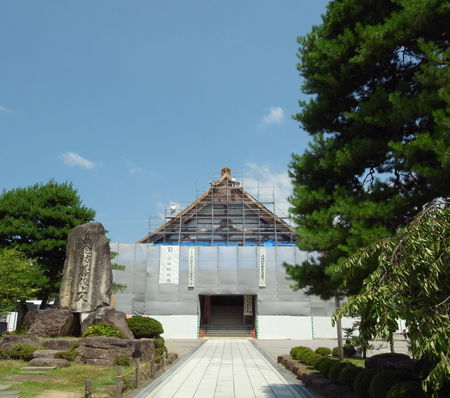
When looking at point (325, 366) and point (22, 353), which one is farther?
point (22, 353)

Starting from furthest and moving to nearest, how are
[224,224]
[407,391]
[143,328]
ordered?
[224,224] → [143,328] → [407,391]

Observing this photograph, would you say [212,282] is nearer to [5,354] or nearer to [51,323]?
[51,323]

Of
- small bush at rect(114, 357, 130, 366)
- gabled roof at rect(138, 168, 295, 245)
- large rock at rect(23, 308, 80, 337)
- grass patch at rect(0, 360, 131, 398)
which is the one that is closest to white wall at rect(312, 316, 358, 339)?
gabled roof at rect(138, 168, 295, 245)

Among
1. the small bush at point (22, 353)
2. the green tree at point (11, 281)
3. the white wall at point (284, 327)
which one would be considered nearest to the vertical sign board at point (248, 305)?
the white wall at point (284, 327)

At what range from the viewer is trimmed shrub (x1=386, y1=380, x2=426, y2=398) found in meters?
5.49

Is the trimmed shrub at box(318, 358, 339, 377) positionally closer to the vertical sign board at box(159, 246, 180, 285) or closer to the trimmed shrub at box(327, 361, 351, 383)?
the trimmed shrub at box(327, 361, 351, 383)

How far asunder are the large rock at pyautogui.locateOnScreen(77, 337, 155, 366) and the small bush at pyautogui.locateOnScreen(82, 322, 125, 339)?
25.7 inches

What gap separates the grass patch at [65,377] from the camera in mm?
8555

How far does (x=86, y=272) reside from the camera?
1534 centimetres

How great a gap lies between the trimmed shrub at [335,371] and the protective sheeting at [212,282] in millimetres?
21966

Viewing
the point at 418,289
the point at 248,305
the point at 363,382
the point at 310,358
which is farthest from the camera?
the point at 248,305

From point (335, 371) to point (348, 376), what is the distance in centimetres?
95

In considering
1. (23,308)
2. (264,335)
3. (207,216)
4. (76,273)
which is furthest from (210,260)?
(76,273)

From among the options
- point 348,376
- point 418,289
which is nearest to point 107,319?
point 348,376
